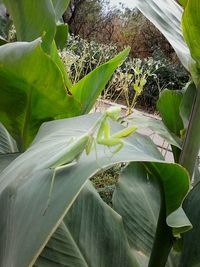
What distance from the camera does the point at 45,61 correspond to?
450 millimetres

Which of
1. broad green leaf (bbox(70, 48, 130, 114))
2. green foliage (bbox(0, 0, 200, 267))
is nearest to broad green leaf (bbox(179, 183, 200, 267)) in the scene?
green foliage (bbox(0, 0, 200, 267))

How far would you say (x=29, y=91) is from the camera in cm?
51

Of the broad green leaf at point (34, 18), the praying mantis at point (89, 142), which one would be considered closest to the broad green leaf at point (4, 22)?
the broad green leaf at point (34, 18)

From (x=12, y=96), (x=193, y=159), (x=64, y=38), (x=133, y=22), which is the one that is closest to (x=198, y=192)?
(x=193, y=159)

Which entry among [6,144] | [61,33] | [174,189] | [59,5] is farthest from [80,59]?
[174,189]

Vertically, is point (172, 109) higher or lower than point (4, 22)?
lower

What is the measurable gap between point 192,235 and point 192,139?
0.45 ft

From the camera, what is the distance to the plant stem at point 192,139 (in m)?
0.49

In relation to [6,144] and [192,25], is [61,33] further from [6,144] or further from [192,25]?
[192,25]

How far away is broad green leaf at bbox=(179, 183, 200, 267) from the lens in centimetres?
51

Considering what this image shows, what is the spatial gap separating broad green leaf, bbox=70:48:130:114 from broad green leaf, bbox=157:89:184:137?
129 mm

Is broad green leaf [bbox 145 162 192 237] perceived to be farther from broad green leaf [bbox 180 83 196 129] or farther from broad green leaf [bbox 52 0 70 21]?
broad green leaf [bbox 52 0 70 21]

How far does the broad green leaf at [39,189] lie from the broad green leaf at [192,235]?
0.17 metres

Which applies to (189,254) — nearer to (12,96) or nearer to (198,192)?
(198,192)
